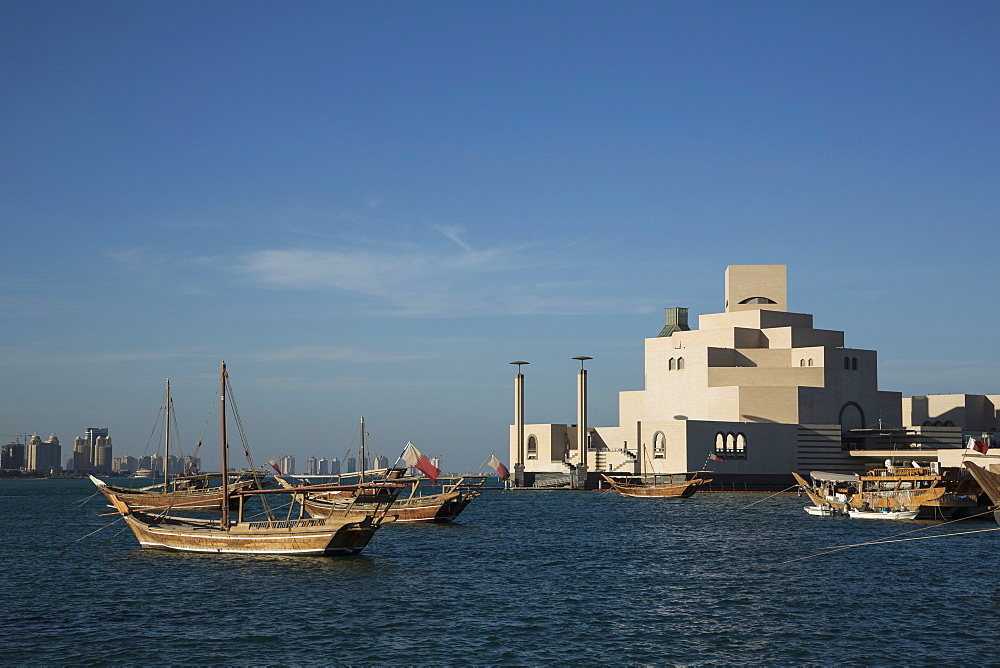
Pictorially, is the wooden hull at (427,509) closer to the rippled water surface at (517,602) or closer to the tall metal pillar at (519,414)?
the rippled water surface at (517,602)

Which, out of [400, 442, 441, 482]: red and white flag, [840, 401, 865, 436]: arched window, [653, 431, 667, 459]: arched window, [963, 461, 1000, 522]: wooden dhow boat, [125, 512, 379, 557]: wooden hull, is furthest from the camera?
[840, 401, 865, 436]: arched window

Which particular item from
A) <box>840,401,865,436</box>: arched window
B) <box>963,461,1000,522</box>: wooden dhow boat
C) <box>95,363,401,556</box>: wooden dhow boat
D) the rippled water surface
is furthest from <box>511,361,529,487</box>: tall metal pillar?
<box>963,461,1000,522</box>: wooden dhow boat

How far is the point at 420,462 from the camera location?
2608 inches

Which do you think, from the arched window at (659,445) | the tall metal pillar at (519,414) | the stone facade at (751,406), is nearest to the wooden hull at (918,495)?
the stone facade at (751,406)

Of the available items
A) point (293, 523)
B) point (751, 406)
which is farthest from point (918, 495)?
point (751, 406)

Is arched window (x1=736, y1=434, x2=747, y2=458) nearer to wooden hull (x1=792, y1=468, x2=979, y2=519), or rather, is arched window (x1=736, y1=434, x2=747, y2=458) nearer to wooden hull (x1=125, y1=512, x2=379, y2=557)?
wooden hull (x1=792, y1=468, x2=979, y2=519)

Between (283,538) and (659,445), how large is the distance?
290 ft

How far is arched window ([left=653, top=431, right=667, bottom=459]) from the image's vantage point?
130375 mm

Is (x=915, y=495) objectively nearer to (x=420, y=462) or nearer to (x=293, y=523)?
(x=420, y=462)

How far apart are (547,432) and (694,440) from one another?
2998 centimetres

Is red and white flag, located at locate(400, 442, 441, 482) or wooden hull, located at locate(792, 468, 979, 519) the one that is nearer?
red and white flag, located at locate(400, 442, 441, 482)

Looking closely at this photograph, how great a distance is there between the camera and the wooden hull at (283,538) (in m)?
47.7

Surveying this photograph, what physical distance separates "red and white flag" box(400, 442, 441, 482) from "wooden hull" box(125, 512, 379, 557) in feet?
40.1

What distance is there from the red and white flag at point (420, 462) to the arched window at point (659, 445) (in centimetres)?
6422
